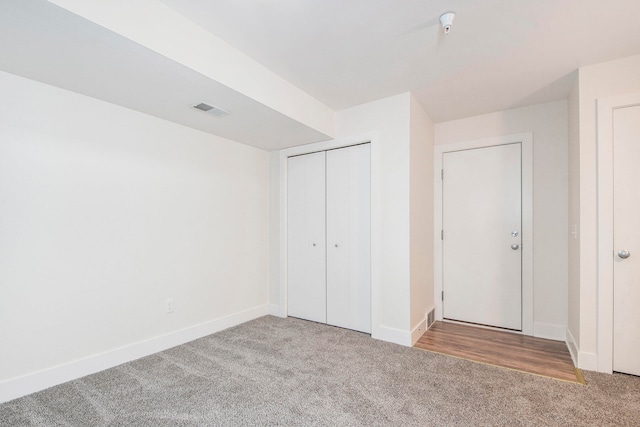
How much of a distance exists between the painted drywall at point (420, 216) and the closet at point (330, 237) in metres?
0.46

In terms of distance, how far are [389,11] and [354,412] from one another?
2.39 meters

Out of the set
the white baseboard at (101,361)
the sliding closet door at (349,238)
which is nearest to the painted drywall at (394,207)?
the sliding closet door at (349,238)

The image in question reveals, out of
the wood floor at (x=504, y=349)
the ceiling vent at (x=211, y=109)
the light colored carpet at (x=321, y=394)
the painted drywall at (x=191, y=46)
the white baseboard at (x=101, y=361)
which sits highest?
the painted drywall at (x=191, y=46)

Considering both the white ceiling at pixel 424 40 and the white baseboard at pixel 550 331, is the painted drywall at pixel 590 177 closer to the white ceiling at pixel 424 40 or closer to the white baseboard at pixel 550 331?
the white ceiling at pixel 424 40

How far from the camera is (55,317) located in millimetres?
2127

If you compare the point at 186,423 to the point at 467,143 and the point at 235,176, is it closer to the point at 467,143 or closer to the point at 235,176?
the point at 235,176

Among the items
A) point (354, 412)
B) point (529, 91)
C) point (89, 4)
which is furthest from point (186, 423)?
point (529, 91)

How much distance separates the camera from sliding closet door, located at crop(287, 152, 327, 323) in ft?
11.5

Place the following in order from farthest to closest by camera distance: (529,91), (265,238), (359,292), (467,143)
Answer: (265,238) < (467,143) < (359,292) < (529,91)

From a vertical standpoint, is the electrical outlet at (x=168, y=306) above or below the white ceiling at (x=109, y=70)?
below

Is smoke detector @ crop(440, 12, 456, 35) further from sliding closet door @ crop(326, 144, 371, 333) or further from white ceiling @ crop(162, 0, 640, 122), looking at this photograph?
sliding closet door @ crop(326, 144, 371, 333)

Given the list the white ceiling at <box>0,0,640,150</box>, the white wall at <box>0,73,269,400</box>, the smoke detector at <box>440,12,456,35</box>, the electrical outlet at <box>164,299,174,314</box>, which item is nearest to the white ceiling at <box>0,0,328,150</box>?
the white ceiling at <box>0,0,640,150</box>

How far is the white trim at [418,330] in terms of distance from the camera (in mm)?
2854

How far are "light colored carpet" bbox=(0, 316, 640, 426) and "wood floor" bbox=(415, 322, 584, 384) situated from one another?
0.54ft
